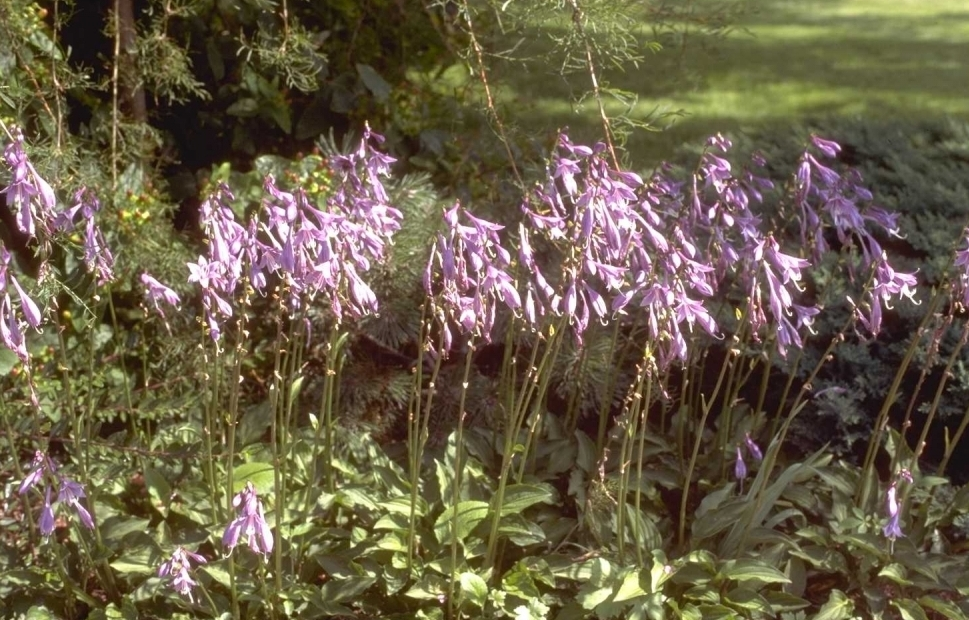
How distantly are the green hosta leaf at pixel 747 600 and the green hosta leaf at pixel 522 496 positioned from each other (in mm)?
532

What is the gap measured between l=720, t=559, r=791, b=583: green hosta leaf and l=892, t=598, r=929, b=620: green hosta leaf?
1.26ft

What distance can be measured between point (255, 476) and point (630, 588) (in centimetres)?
110

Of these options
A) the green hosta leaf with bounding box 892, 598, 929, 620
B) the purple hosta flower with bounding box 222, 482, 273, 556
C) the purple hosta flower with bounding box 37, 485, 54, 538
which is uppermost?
the purple hosta flower with bounding box 222, 482, 273, 556

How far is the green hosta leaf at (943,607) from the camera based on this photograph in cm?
327

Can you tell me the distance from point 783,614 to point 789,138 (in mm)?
2925

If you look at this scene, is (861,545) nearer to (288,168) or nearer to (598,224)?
(598,224)

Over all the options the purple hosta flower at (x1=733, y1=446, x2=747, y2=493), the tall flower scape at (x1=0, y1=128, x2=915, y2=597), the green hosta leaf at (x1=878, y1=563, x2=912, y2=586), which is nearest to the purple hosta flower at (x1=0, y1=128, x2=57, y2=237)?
the tall flower scape at (x1=0, y1=128, x2=915, y2=597)

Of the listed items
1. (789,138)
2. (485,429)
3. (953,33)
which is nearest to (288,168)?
(485,429)

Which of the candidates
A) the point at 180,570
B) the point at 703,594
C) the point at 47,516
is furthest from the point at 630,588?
the point at 47,516

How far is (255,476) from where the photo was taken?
351 cm

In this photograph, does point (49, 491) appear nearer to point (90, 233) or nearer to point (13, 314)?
point (13, 314)

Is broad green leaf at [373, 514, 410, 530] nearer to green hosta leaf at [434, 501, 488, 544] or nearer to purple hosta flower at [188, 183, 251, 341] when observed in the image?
green hosta leaf at [434, 501, 488, 544]

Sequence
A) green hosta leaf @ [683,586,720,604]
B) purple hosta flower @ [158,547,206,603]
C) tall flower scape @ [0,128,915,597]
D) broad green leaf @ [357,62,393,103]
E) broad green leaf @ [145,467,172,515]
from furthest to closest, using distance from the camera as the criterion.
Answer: broad green leaf @ [357,62,393,103]
broad green leaf @ [145,467,172,515]
green hosta leaf @ [683,586,720,604]
purple hosta flower @ [158,547,206,603]
tall flower scape @ [0,128,915,597]

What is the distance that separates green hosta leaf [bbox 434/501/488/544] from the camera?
331 centimetres
